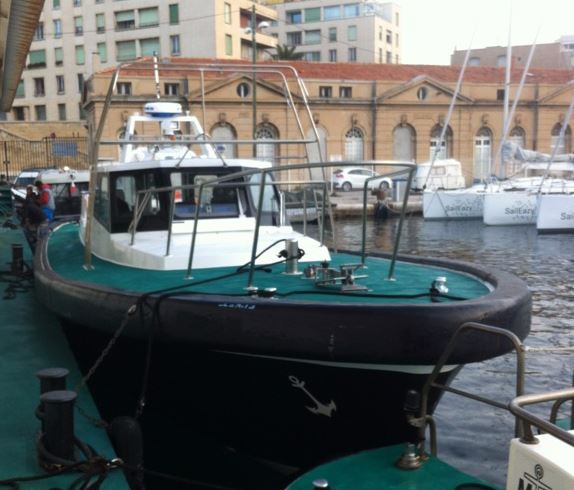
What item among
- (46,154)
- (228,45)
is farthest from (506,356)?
(228,45)

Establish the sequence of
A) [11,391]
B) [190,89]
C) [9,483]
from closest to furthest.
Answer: [9,483] < [11,391] < [190,89]

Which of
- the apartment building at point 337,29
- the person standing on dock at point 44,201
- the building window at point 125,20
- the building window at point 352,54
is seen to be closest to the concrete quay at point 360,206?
the person standing on dock at point 44,201

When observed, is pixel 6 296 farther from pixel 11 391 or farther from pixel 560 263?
pixel 560 263

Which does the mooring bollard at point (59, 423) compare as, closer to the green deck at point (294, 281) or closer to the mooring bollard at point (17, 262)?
the green deck at point (294, 281)

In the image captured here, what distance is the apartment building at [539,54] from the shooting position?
72062mm

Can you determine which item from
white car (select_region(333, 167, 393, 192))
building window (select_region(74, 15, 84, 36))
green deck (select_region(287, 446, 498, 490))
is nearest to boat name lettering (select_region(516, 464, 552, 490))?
green deck (select_region(287, 446, 498, 490))

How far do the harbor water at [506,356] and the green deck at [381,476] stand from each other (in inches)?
34.6

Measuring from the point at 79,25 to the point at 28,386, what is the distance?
209 feet

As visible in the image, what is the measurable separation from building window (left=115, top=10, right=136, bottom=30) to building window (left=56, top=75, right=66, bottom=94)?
6759mm

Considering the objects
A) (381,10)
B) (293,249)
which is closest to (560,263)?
(293,249)

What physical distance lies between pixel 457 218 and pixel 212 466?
2487 centimetres

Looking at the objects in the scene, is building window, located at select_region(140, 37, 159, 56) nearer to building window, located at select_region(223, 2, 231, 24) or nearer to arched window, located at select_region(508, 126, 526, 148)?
building window, located at select_region(223, 2, 231, 24)

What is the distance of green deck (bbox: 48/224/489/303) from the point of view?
199 inches

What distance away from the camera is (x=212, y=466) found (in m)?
5.85
